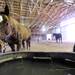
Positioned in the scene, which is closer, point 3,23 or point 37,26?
point 3,23

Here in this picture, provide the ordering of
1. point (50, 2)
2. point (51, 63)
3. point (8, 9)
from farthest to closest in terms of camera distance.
→ point (50, 2)
point (8, 9)
point (51, 63)

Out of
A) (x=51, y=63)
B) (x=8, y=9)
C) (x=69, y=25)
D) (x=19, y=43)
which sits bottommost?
(x=51, y=63)

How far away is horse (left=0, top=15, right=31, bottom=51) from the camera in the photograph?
7.22 ft

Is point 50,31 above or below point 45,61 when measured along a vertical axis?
above

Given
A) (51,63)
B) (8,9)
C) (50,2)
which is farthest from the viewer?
(50,2)

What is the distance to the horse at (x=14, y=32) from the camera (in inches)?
86.6

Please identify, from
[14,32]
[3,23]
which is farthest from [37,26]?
[3,23]

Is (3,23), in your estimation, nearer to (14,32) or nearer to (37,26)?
(14,32)

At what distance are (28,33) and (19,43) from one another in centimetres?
16

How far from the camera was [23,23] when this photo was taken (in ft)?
7.73

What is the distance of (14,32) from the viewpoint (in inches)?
89.5

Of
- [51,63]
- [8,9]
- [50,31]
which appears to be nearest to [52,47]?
[50,31]

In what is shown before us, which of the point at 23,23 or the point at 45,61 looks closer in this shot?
the point at 45,61

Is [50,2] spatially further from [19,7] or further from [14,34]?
[14,34]
